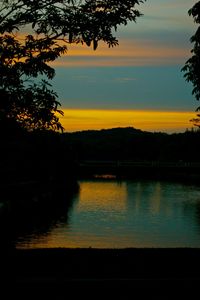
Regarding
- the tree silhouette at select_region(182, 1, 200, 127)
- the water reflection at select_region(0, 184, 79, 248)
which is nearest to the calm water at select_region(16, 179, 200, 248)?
the water reflection at select_region(0, 184, 79, 248)

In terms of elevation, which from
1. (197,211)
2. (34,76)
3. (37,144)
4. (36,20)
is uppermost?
(36,20)

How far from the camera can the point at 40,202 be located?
11506 centimetres
